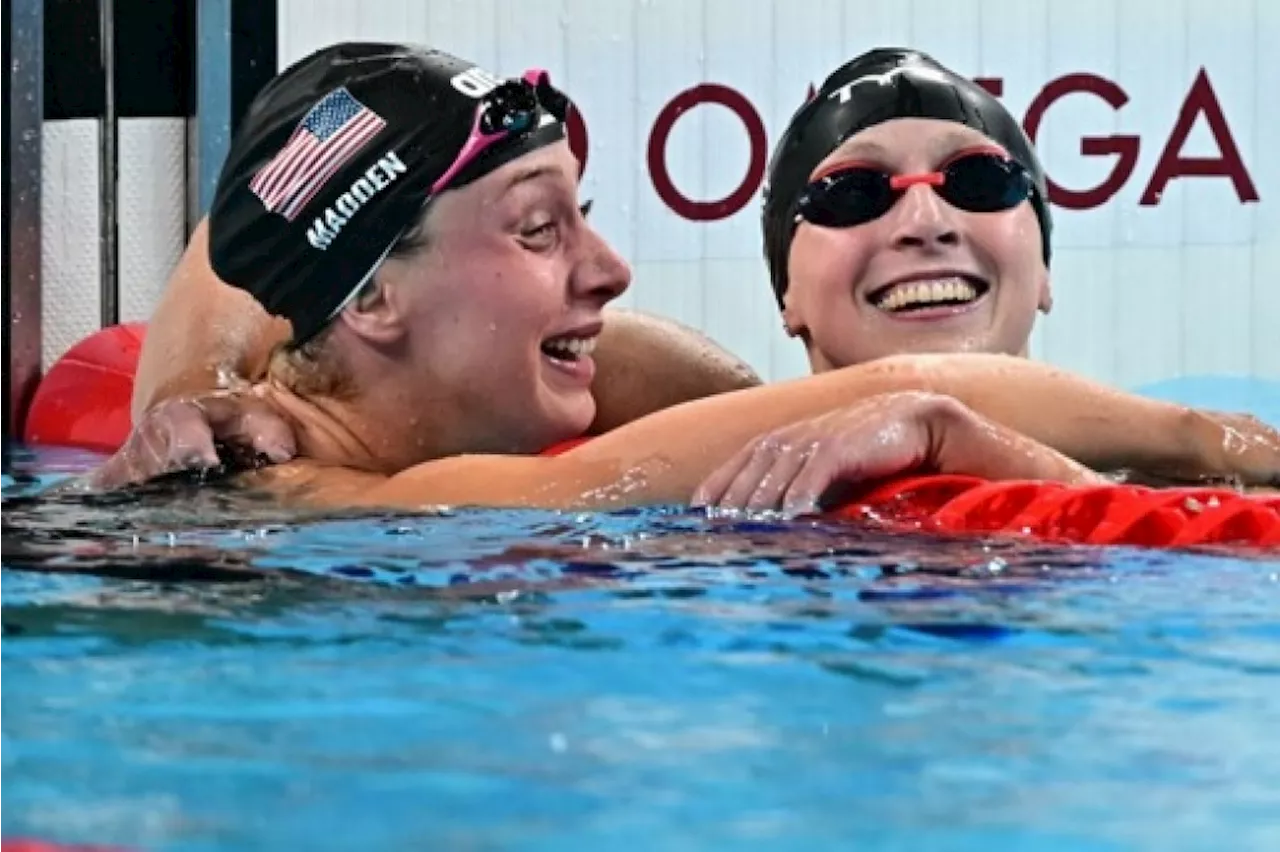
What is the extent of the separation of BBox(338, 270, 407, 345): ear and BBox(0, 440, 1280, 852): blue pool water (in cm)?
67

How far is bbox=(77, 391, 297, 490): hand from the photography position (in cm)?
355

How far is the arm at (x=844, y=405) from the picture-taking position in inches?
129

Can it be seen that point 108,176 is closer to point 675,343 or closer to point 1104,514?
point 675,343

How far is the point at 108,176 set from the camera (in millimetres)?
6684

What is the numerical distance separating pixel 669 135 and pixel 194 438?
3234mm

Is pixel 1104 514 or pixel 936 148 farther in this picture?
pixel 936 148

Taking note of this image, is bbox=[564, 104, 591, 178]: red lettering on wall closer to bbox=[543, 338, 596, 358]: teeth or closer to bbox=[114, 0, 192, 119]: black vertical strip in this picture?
bbox=[114, 0, 192, 119]: black vertical strip

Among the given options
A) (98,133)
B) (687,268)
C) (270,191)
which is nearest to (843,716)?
(270,191)

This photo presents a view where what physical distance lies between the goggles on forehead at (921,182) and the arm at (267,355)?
16.0 inches

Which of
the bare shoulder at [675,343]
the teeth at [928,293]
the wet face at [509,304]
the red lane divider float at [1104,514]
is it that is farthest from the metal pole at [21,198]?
the red lane divider float at [1104,514]

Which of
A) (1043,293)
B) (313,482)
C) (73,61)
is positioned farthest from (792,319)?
(73,61)

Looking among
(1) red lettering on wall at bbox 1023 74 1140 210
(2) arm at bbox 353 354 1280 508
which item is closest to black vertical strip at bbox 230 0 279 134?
(1) red lettering on wall at bbox 1023 74 1140 210

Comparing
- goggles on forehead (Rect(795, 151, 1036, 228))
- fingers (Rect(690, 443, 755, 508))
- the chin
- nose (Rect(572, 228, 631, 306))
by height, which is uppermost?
goggles on forehead (Rect(795, 151, 1036, 228))

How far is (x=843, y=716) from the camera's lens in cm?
199
